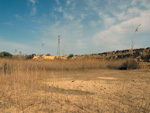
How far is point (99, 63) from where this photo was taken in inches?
409

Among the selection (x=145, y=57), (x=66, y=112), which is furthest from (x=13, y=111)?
(x=145, y=57)

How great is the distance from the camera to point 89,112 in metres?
1.91

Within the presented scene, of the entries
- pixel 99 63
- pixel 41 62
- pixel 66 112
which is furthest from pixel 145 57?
pixel 66 112

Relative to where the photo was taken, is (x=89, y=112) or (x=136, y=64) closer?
(x=89, y=112)

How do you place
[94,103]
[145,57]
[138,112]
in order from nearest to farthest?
[138,112]
[94,103]
[145,57]

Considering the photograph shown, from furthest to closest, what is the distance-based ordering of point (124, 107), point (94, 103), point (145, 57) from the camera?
point (145, 57) < point (94, 103) < point (124, 107)

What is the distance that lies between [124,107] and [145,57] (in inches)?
482

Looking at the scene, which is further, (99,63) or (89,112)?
(99,63)

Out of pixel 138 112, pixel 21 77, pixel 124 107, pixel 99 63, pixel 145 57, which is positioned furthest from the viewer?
Answer: pixel 145 57

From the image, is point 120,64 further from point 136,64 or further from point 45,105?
point 45,105

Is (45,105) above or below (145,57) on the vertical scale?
below

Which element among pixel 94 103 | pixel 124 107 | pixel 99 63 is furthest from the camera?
pixel 99 63

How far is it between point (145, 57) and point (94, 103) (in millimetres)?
12356

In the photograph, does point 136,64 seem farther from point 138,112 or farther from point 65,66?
point 138,112
